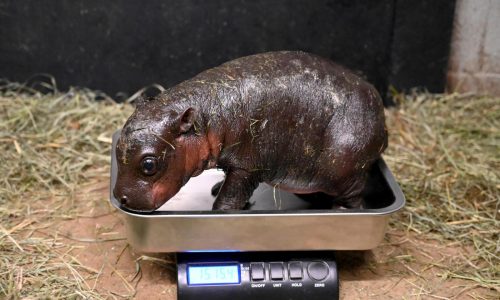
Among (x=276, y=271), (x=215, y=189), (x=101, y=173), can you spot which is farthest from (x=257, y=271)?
(x=101, y=173)

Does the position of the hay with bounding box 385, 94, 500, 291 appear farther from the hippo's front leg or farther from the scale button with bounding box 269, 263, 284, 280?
the hippo's front leg

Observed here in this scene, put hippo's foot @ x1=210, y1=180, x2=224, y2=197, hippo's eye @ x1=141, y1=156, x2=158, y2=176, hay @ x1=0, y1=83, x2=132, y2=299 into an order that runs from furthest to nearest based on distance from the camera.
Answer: hippo's foot @ x1=210, y1=180, x2=224, y2=197 → hay @ x1=0, y1=83, x2=132, y2=299 → hippo's eye @ x1=141, y1=156, x2=158, y2=176

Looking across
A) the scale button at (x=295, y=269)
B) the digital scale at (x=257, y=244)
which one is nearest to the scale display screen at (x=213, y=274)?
the digital scale at (x=257, y=244)

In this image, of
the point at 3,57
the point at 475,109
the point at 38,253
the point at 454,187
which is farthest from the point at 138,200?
the point at 475,109

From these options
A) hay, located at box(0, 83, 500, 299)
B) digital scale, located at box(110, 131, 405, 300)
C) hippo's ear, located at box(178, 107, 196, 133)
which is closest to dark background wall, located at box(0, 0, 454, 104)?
hay, located at box(0, 83, 500, 299)

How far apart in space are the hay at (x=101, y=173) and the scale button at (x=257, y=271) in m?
0.49

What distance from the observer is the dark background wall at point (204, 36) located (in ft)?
10.1

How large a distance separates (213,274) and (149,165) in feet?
1.32

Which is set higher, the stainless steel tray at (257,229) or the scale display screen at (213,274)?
the stainless steel tray at (257,229)

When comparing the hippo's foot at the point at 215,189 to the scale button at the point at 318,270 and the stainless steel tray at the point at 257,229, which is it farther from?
the scale button at the point at 318,270

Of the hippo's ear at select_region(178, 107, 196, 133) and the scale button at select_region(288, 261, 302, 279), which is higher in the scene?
the hippo's ear at select_region(178, 107, 196, 133)

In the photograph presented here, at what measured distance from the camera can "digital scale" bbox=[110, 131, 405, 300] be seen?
189cm

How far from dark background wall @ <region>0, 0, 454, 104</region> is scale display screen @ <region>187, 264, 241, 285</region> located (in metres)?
1.44

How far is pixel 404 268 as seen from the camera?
7.34 ft
